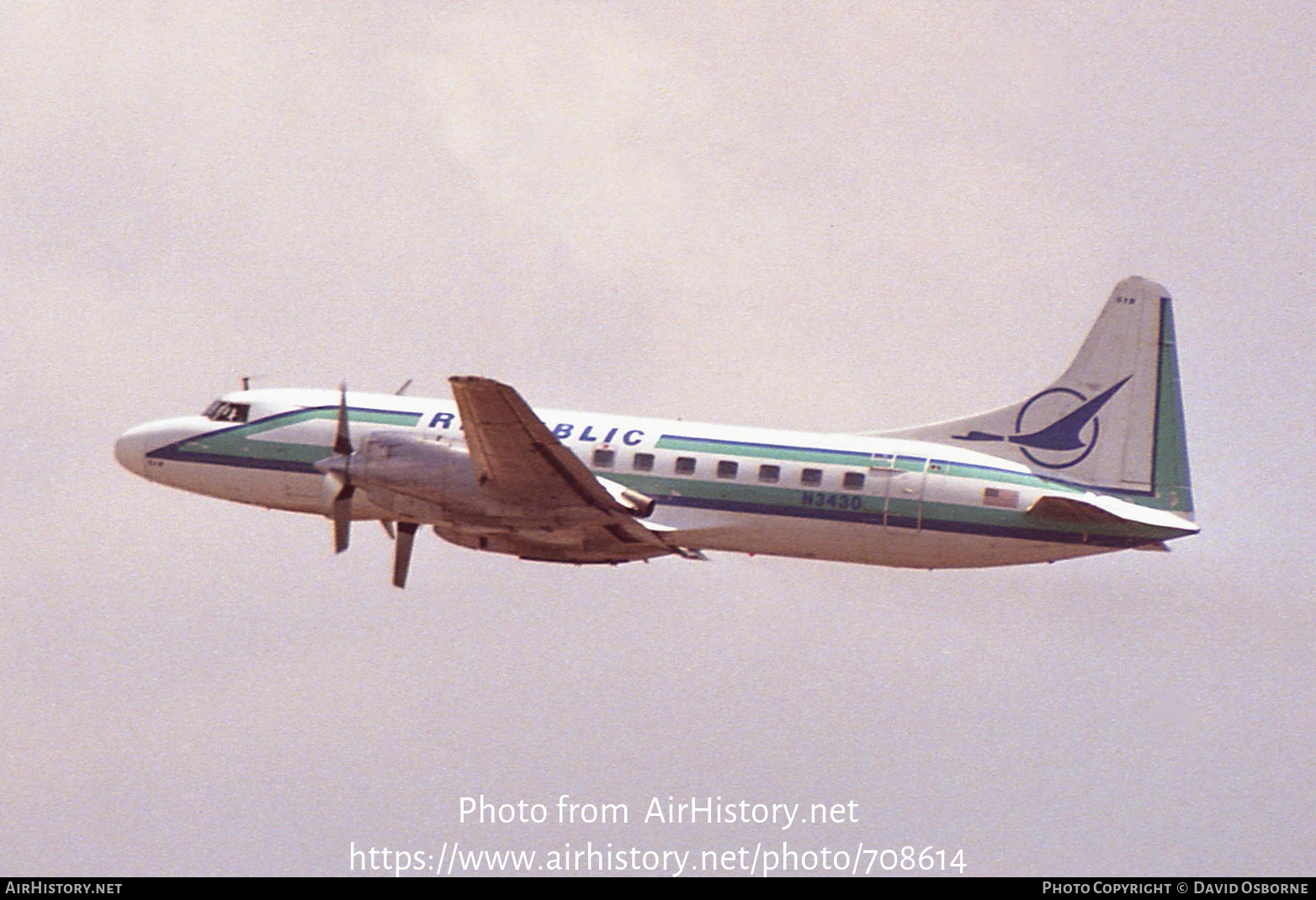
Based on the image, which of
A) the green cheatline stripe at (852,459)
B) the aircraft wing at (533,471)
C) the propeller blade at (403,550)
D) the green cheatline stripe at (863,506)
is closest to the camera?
the aircraft wing at (533,471)

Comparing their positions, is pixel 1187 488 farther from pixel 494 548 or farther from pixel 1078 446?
pixel 494 548

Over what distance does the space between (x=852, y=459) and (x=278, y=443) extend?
37.1ft

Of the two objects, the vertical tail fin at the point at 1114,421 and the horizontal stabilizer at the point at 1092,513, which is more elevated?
the vertical tail fin at the point at 1114,421

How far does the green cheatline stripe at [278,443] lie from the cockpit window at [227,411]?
10.6 inches

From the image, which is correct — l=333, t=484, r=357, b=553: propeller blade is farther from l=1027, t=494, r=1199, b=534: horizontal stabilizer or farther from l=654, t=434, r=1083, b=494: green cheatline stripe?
l=1027, t=494, r=1199, b=534: horizontal stabilizer

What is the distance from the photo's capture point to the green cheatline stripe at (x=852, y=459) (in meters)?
39.0

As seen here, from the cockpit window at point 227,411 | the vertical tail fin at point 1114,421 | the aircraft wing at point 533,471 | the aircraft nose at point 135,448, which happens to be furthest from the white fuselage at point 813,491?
the aircraft nose at point 135,448

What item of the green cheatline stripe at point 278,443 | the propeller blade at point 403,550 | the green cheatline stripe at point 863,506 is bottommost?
the propeller blade at point 403,550

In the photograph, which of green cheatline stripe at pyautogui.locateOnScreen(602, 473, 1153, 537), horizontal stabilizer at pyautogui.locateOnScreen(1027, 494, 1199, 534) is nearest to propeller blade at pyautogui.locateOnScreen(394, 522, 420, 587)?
green cheatline stripe at pyautogui.locateOnScreen(602, 473, 1153, 537)

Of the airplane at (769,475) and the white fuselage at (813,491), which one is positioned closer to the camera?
the airplane at (769,475)

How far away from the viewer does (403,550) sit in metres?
41.0

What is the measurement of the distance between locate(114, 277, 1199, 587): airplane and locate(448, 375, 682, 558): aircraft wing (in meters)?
0.04

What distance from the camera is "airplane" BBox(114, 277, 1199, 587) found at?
38250mm

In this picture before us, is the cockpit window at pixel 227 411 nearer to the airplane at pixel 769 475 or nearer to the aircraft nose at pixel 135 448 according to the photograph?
the airplane at pixel 769 475
